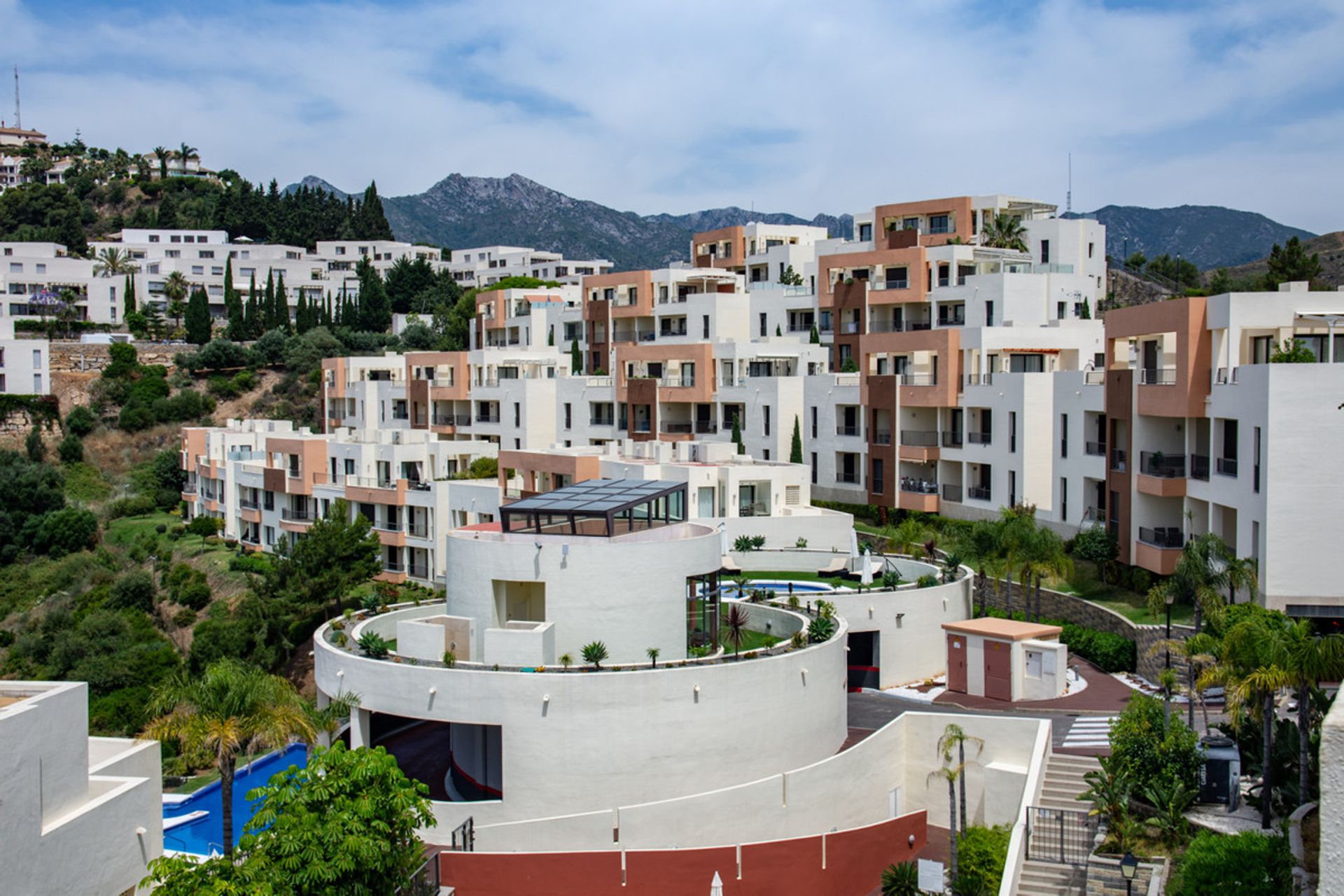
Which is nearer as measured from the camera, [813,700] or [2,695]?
[2,695]

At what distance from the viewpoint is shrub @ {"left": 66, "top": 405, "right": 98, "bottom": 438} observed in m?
98.5

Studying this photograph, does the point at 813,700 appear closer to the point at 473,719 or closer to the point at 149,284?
the point at 473,719

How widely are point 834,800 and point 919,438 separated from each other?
30473 millimetres

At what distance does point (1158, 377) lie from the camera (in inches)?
1734

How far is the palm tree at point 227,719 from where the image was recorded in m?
25.8

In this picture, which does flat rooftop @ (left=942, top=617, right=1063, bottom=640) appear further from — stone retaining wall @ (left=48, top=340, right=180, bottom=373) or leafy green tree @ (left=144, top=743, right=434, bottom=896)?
stone retaining wall @ (left=48, top=340, right=180, bottom=373)

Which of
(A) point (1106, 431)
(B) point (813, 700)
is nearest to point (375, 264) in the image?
(A) point (1106, 431)

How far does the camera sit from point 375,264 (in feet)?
476

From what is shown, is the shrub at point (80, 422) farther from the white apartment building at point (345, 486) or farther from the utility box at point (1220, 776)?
the utility box at point (1220, 776)

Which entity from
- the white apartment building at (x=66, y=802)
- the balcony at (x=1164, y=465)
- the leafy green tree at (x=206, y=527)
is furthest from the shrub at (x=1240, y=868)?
the leafy green tree at (x=206, y=527)

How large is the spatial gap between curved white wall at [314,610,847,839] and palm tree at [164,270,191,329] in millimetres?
103377

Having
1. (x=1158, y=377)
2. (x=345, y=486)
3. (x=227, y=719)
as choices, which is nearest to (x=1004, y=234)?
(x=1158, y=377)

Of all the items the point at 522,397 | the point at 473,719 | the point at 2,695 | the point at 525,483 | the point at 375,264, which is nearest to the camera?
the point at 2,695

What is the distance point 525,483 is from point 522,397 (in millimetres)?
15162
